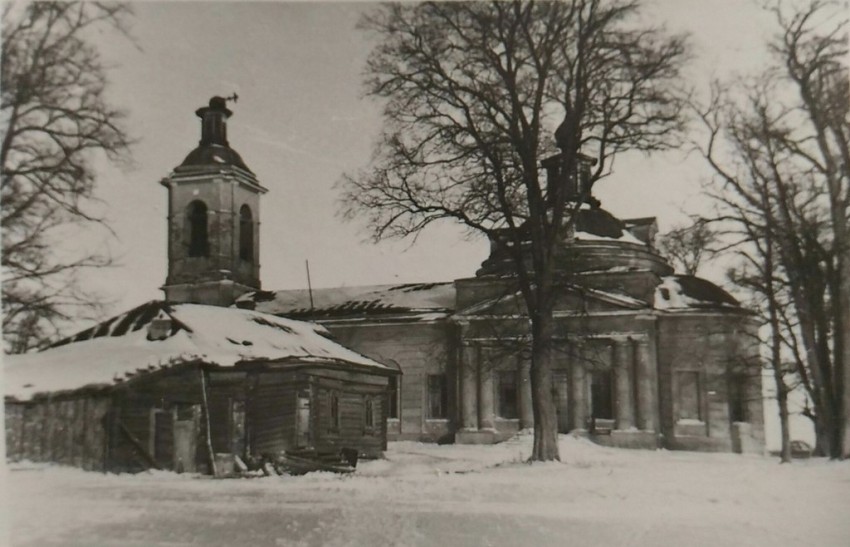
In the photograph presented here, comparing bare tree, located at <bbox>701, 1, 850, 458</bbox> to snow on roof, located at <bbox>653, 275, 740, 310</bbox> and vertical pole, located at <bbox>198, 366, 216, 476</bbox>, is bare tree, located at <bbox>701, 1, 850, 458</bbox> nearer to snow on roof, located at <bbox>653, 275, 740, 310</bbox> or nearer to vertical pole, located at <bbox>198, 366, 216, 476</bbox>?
snow on roof, located at <bbox>653, 275, 740, 310</bbox>

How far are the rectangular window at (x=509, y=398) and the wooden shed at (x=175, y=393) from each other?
2561 mm

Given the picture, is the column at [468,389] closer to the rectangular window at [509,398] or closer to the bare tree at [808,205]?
the rectangular window at [509,398]

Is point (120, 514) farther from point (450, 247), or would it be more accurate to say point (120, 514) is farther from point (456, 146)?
point (456, 146)

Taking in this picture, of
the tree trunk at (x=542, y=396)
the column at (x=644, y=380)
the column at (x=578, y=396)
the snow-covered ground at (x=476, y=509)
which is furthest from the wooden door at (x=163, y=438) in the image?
the column at (x=644, y=380)

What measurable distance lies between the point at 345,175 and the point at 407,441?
815 cm

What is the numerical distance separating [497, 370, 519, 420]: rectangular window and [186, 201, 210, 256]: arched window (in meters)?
5.99

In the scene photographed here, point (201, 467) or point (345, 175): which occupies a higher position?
point (345, 175)

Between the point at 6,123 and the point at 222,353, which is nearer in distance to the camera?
the point at 6,123

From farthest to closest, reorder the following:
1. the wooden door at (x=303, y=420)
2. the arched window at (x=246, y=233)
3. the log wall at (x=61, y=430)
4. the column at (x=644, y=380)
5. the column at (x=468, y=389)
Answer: the column at (x=468, y=389), the column at (x=644, y=380), the wooden door at (x=303, y=420), the arched window at (x=246, y=233), the log wall at (x=61, y=430)

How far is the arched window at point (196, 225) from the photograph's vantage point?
361 inches

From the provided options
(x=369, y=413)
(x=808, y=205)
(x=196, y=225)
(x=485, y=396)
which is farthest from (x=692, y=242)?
(x=485, y=396)

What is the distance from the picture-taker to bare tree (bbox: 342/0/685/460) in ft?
27.6

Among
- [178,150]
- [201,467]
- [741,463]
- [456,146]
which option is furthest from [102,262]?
[741,463]

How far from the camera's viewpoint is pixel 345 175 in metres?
8.26
